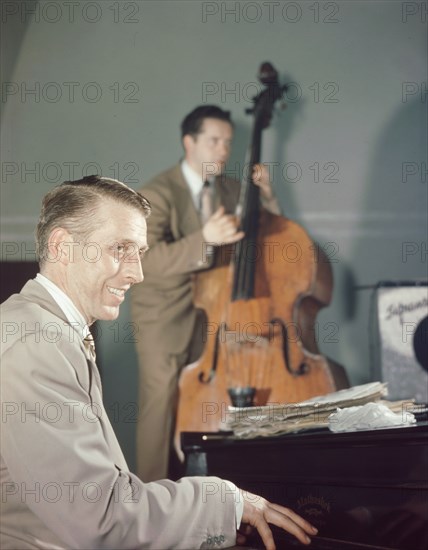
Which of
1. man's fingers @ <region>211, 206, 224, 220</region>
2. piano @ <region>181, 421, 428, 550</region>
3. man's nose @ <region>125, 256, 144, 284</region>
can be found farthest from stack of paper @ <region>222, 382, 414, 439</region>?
man's fingers @ <region>211, 206, 224, 220</region>

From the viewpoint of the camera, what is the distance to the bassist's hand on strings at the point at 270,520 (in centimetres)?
143

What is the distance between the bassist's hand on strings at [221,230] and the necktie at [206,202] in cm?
4

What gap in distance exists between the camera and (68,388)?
1488mm

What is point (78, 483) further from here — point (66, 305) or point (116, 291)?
point (116, 291)

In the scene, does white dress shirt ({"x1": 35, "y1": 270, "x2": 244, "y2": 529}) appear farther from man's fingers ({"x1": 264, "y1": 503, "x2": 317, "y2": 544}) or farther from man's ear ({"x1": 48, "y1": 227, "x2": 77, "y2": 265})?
man's fingers ({"x1": 264, "y1": 503, "x2": 317, "y2": 544})

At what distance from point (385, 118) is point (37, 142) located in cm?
139

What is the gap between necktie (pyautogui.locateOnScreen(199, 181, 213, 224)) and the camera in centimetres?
310

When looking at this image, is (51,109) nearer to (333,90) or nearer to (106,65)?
(106,65)

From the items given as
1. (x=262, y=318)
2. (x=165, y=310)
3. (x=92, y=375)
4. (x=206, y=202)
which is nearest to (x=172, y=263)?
(x=165, y=310)

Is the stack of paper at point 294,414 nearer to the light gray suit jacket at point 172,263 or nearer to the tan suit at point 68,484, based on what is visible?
the tan suit at point 68,484

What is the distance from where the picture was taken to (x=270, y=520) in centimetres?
145

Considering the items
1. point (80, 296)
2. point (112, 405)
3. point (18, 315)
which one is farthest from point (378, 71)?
point (18, 315)

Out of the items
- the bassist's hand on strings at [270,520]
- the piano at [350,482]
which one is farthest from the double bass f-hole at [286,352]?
the bassist's hand on strings at [270,520]

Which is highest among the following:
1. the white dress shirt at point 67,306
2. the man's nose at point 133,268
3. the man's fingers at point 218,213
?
the man's fingers at point 218,213
